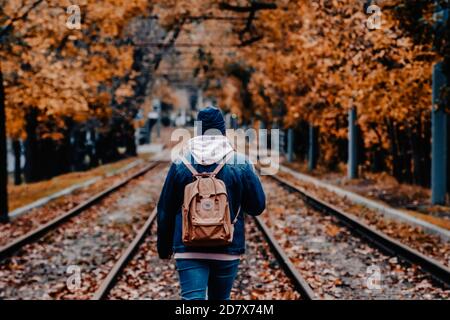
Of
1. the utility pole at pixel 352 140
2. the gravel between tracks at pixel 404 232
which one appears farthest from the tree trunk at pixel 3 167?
the utility pole at pixel 352 140

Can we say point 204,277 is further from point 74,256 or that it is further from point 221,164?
point 74,256

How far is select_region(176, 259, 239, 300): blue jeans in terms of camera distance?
429cm

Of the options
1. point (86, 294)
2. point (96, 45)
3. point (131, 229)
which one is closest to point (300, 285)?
point (86, 294)

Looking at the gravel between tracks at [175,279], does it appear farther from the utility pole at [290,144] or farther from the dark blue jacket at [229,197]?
the utility pole at [290,144]

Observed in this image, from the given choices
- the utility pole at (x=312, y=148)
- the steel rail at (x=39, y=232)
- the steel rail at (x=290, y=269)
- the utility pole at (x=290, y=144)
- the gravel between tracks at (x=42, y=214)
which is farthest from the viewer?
the utility pole at (x=290, y=144)

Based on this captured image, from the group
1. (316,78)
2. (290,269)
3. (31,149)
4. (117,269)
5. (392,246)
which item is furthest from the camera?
(31,149)

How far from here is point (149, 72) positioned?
41.0 meters

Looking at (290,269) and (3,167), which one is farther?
(3,167)

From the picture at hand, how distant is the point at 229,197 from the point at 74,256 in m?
7.33

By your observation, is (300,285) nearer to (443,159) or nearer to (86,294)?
(86,294)

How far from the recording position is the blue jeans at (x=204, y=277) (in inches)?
169

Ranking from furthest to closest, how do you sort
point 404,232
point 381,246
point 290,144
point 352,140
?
1. point 290,144
2. point 352,140
3. point 404,232
4. point 381,246

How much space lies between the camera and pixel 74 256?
11.1m

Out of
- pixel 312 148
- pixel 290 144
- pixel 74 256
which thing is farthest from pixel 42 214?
pixel 290 144
